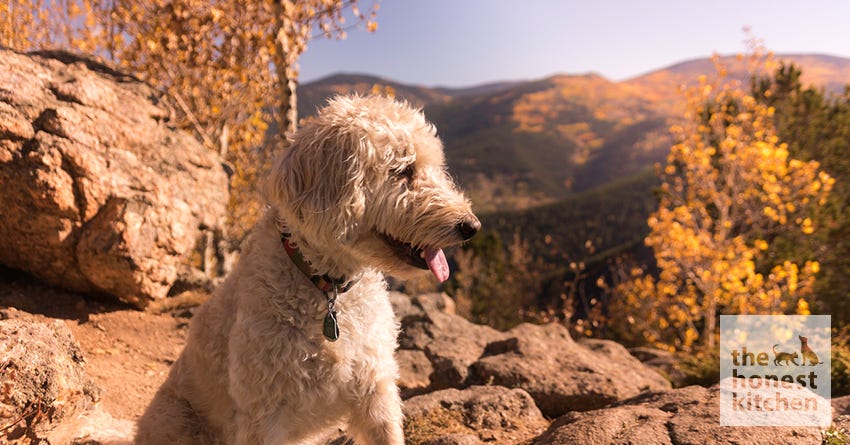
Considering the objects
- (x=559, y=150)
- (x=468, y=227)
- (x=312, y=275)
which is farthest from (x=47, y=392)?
A: (x=559, y=150)

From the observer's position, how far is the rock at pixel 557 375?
4.48 meters

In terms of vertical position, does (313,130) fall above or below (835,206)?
above

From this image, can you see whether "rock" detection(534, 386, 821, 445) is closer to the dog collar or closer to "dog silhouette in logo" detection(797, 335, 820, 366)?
the dog collar

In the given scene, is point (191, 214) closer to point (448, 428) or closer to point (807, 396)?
point (448, 428)

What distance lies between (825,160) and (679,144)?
33.3 ft

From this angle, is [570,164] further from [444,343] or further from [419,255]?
[419,255]

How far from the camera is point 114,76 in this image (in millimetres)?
6078

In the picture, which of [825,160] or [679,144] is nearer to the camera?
[679,144]

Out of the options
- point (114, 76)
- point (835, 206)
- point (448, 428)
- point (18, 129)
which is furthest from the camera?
point (835, 206)

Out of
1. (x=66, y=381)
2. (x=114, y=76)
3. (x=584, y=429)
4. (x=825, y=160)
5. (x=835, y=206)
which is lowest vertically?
(x=835, y=206)

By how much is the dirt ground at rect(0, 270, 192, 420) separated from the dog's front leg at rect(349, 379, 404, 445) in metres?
2.59

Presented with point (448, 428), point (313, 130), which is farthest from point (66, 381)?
point (448, 428)

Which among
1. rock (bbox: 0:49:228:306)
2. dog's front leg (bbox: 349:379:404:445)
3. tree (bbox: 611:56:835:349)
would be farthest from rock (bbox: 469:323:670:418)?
tree (bbox: 611:56:835:349)

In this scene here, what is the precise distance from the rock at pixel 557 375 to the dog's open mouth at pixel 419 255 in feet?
7.86
